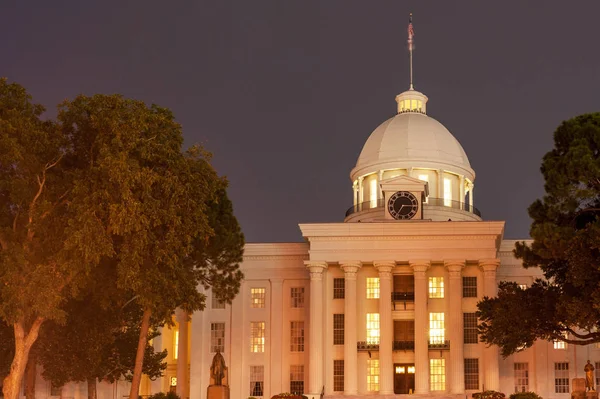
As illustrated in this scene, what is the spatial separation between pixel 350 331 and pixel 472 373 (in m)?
8.21

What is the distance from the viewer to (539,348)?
70.6m

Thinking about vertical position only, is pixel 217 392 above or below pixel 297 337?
below

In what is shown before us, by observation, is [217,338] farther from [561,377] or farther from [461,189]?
[561,377]

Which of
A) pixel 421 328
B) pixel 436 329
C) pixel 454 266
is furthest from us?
pixel 436 329

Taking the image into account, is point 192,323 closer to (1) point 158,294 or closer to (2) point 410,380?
(2) point 410,380

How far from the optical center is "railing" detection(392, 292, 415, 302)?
6944 cm

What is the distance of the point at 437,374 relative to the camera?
6825 cm

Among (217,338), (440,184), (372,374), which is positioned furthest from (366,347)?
(440,184)

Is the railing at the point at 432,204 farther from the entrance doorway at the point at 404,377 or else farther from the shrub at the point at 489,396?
the shrub at the point at 489,396

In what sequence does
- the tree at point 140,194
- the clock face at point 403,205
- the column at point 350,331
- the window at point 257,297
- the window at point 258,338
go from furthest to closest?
the window at point 257,297, the window at point 258,338, the clock face at point 403,205, the column at point 350,331, the tree at point 140,194

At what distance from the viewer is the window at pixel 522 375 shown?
2778 inches

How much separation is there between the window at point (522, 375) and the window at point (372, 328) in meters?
9.57

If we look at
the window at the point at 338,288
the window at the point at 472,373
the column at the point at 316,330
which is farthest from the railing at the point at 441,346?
the column at the point at 316,330

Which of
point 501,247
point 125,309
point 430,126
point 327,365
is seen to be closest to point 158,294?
point 125,309
